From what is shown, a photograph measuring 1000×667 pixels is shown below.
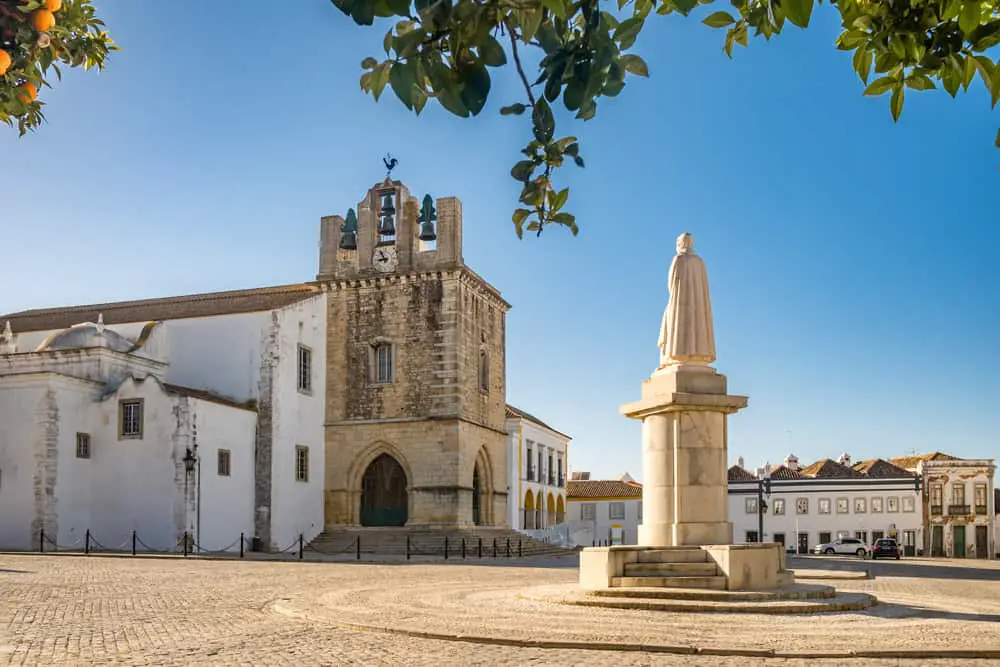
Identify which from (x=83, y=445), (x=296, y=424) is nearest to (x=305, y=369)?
(x=296, y=424)

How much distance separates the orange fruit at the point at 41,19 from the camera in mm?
2986

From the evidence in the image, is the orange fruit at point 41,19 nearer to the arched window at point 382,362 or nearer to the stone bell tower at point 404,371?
the stone bell tower at point 404,371

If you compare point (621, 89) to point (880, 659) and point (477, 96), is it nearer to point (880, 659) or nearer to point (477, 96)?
point (477, 96)

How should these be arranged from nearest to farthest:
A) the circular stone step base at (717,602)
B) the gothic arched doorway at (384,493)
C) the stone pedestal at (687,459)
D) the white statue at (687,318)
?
the circular stone step base at (717,602)
the stone pedestal at (687,459)
the white statue at (687,318)
the gothic arched doorway at (384,493)

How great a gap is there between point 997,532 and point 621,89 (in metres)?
65.4

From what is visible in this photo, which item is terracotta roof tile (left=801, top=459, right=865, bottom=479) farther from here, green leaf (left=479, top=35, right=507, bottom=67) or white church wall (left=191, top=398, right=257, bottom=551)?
green leaf (left=479, top=35, right=507, bottom=67)

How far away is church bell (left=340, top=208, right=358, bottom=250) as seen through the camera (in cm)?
3812

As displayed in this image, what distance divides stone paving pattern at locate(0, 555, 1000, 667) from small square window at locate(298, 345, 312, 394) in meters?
18.7

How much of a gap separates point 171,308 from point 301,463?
7834mm

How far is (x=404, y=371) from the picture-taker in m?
36.2

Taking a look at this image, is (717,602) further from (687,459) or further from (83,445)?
(83,445)

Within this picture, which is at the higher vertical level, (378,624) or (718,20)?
(718,20)

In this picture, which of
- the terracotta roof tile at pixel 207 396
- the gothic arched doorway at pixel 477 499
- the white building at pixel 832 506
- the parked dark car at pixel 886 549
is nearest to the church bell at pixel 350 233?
the terracotta roof tile at pixel 207 396

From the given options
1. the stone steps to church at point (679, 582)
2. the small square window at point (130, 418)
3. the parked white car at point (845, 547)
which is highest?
the small square window at point (130, 418)
